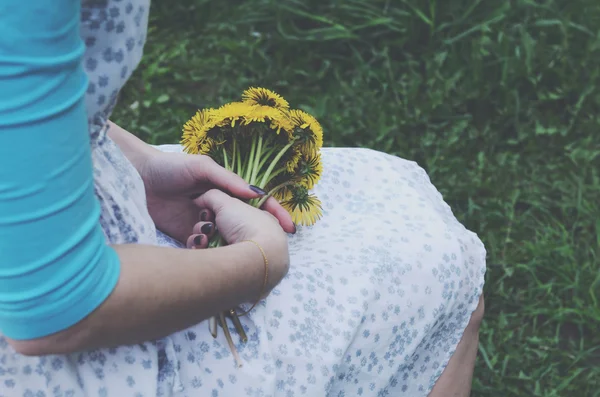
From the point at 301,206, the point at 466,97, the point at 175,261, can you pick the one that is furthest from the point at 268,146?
the point at 466,97

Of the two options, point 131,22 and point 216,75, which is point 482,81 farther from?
point 131,22

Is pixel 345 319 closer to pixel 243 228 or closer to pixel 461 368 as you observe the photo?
pixel 243 228

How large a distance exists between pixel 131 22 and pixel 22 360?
49cm

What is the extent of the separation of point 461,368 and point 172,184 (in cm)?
70

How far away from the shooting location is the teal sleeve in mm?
858

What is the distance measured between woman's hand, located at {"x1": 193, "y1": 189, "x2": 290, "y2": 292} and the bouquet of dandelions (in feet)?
0.45

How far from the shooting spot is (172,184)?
1.51m

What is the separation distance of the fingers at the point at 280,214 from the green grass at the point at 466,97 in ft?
3.69

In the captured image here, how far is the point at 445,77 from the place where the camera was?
3.13 meters

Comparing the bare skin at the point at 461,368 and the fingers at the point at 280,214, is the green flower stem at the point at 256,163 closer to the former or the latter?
the fingers at the point at 280,214

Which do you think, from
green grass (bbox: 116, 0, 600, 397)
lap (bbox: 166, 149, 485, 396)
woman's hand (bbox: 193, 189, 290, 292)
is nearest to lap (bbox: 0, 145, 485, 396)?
lap (bbox: 166, 149, 485, 396)

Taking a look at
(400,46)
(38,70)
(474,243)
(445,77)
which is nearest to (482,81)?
(445,77)

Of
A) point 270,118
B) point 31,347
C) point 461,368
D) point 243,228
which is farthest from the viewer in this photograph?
point 461,368

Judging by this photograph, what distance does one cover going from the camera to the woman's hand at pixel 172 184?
1487mm
